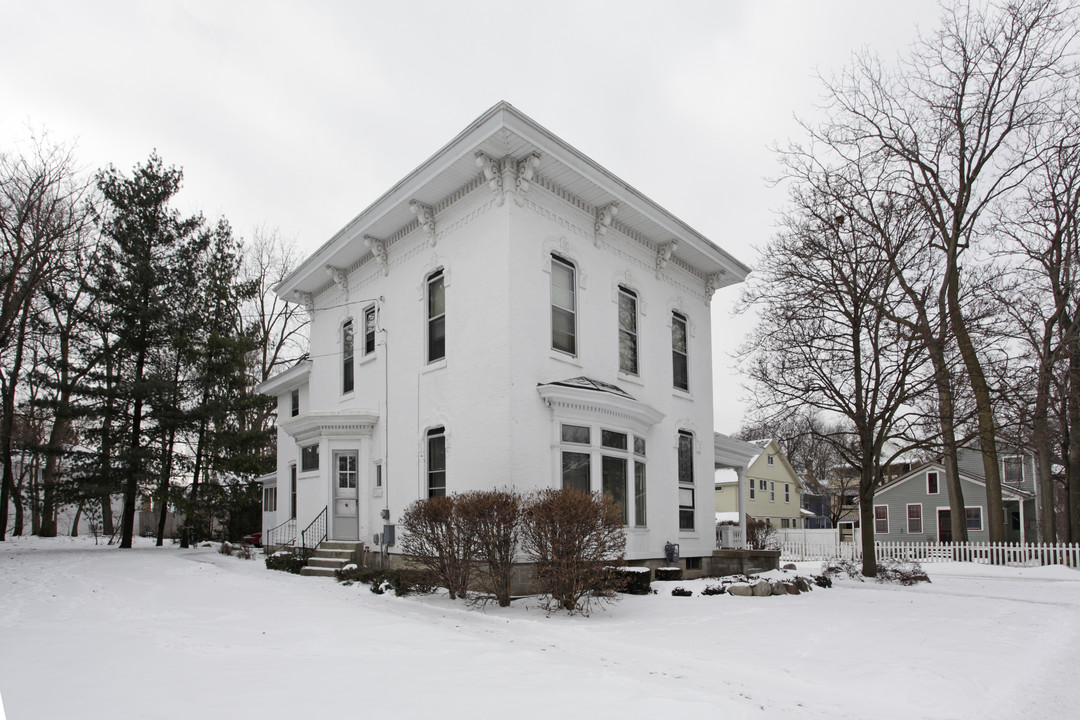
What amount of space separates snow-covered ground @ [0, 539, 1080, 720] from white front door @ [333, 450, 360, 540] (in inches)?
131

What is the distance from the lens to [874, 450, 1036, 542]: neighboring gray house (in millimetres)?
38938

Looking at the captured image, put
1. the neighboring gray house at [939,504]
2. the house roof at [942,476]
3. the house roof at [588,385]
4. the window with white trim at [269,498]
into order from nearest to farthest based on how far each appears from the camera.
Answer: the house roof at [588,385] < the window with white trim at [269,498] < the house roof at [942,476] < the neighboring gray house at [939,504]

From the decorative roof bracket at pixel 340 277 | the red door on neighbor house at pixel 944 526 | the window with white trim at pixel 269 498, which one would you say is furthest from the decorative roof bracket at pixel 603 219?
the red door on neighbor house at pixel 944 526

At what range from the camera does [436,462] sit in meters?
14.1

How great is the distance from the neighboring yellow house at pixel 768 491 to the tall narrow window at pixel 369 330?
31306 mm

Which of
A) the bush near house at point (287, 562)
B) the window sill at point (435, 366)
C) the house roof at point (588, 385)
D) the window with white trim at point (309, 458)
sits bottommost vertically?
the bush near house at point (287, 562)

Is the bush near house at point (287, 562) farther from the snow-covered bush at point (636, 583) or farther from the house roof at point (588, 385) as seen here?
the snow-covered bush at point (636, 583)

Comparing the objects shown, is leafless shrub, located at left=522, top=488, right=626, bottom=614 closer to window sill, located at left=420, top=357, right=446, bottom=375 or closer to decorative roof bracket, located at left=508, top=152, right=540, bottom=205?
window sill, located at left=420, top=357, right=446, bottom=375

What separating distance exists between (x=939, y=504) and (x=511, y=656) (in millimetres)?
40366

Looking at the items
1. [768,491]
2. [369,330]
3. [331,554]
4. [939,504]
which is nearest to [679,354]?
[369,330]

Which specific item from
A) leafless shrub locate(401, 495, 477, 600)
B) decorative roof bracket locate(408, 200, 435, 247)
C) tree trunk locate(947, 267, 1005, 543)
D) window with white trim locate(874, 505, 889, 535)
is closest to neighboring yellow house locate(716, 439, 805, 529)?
window with white trim locate(874, 505, 889, 535)

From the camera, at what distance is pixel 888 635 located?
9164 millimetres

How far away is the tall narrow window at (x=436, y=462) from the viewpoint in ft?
45.7

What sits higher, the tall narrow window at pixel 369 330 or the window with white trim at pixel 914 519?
the tall narrow window at pixel 369 330
